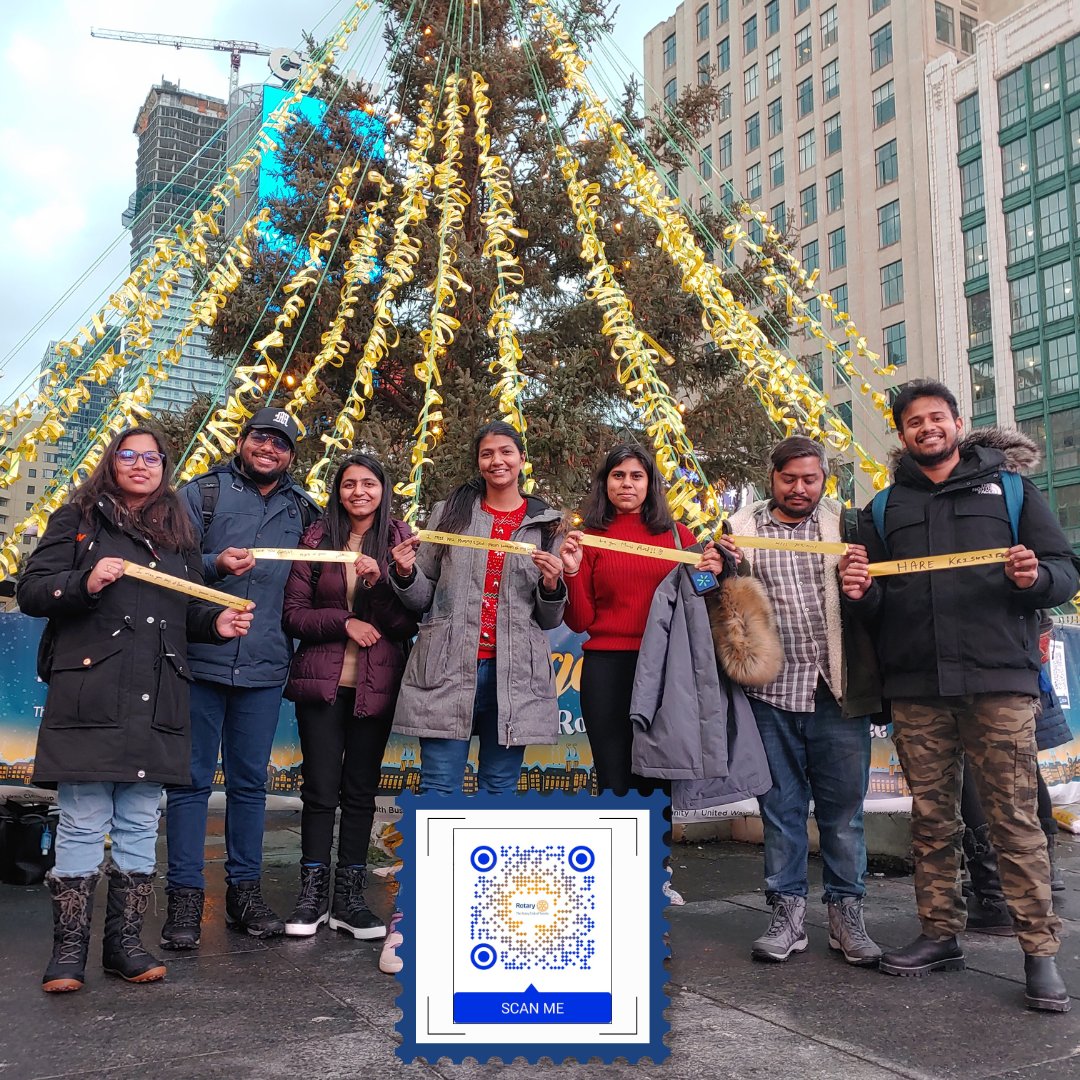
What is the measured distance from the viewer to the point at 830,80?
143 feet

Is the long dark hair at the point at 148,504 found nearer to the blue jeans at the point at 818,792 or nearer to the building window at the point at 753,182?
the blue jeans at the point at 818,792

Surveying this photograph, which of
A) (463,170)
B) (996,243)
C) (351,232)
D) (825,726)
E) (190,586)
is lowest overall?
(825,726)

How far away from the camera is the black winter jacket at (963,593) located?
11.3 ft

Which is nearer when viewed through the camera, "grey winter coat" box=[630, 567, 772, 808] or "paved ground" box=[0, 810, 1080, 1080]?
"paved ground" box=[0, 810, 1080, 1080]

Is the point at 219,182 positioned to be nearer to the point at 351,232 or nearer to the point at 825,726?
the point at 351,232

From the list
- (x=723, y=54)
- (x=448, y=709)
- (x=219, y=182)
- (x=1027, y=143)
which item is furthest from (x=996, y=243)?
(x=448, y=709)

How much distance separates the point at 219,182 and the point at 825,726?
525cm

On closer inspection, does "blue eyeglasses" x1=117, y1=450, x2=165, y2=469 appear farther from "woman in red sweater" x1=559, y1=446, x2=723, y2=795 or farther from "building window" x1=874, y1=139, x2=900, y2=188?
"building window" x1=874, y1=139, x2=900, y2=188

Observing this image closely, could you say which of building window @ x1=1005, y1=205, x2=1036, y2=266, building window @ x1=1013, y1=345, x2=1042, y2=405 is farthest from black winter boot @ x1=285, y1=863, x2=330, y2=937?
building window @ x1=1005, y1=205, x2=1036, y2=266

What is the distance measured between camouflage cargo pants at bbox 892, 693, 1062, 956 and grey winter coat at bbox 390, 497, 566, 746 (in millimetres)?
1374

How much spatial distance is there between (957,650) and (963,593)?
8.2 inches

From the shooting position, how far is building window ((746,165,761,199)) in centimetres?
4697

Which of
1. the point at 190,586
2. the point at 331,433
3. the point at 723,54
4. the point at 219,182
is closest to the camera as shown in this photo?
the point at 190,586

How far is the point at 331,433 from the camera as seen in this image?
8.25 m
